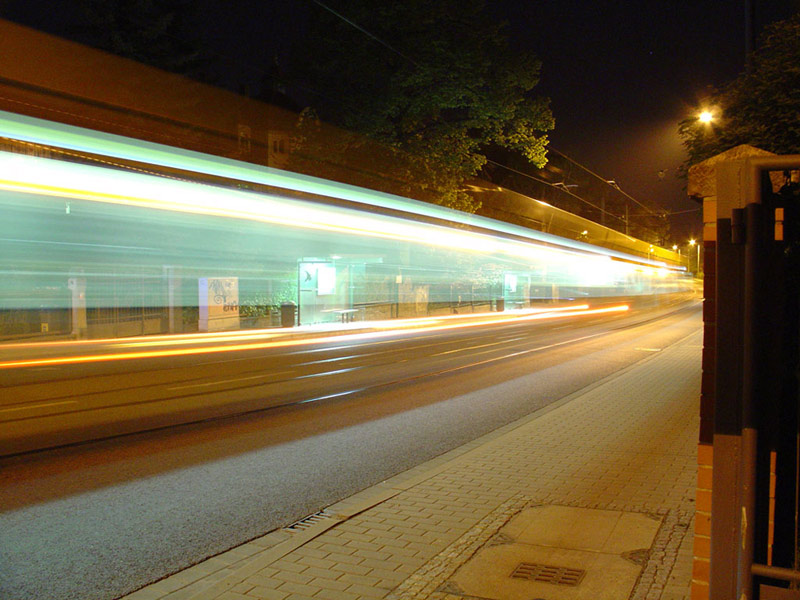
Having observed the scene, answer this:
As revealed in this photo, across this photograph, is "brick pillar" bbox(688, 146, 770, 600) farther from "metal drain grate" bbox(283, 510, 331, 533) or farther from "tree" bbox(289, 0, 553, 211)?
"tree" bbox(289, 0, 553, 211)

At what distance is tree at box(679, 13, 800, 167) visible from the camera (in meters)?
4.98

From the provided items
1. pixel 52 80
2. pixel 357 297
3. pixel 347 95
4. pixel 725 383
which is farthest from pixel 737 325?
pixel 52 80

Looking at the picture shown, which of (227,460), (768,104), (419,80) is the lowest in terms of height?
(227,460)

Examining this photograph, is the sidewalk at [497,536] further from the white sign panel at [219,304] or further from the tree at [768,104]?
the white sign panel at [219,304]

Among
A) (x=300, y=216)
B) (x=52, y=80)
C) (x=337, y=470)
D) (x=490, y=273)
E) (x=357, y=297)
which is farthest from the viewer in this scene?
(x=52, y=80)

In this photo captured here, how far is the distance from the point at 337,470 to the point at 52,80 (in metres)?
34.6

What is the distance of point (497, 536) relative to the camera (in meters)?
4.79

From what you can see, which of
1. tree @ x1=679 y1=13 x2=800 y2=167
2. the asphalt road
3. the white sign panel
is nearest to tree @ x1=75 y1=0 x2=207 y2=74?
the white sign panel

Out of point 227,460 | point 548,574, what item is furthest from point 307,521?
point 227,460

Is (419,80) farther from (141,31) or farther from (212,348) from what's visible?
(141,31)

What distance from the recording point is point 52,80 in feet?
114

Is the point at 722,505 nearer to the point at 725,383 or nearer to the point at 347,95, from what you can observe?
the point at 725,383

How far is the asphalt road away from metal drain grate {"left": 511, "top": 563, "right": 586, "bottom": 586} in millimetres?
2151

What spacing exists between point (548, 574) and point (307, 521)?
7.07 feet
